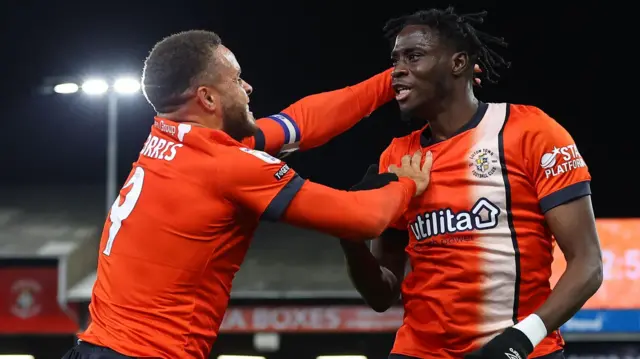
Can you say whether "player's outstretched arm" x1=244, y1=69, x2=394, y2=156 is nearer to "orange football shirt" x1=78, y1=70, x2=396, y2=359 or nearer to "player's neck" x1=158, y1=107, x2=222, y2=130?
"player's neck" x1=158, y1=107, x2=222, y2=130

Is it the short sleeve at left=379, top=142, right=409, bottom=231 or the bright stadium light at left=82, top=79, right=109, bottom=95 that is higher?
the bright stadium light at left=82, top=79, right=109, bottom=95

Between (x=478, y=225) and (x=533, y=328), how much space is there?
447mm

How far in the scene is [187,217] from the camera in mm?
2895

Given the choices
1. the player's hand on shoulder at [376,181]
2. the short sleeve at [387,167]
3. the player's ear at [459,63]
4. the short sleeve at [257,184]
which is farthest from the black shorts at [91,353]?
the player's ear at [459,63]

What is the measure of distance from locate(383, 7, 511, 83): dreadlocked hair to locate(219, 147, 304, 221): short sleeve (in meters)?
0.93

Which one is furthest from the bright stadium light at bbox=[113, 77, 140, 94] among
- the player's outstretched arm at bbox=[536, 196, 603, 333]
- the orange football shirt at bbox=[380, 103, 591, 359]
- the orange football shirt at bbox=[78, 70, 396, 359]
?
the player's outstretched arm at bbox=[536, 196, 603, 333]

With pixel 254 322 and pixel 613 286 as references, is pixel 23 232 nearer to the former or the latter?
pixel 254 322

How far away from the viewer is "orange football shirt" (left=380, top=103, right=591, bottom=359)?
3.03m

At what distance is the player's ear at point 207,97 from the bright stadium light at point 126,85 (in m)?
12.2

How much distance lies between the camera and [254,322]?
15.4 metres

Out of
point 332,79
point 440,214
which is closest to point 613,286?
point 332,79

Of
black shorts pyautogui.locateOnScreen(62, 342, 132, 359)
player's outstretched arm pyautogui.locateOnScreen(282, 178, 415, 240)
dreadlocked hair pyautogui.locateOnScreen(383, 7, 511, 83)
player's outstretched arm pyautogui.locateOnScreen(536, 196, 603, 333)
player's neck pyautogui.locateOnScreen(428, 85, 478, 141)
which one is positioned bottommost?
black shorts pyautogui.locateOnScreen(62, 342, 132, 359)

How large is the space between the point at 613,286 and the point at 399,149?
37.3ft

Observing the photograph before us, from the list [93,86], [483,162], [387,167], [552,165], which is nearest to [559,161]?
[552,165]
